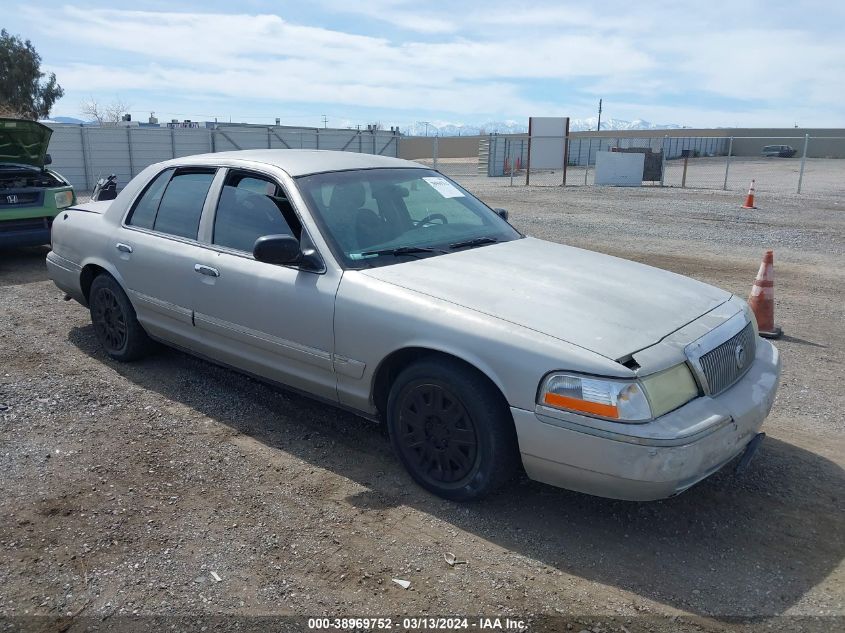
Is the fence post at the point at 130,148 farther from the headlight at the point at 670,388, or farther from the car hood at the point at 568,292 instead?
the headlight at the point at 670,388

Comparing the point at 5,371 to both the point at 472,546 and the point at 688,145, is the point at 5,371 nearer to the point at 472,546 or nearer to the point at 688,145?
the point at 472,546

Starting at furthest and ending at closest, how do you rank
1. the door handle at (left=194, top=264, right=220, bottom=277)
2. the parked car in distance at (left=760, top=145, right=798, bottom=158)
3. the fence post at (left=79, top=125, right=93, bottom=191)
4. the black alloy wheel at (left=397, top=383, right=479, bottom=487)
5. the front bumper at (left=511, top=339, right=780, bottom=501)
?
the parked car in distance at (left=760, top=145, right=798, bottom=158)
the fence post at (left=79, top=125, right=93, bottom=191)
the door handle at (left=194, top=264, right=220, bottom=277)
the black alloy wheel at (left=397, top=383, right=479, bottom=487)
the front bumper at (left=511, top=339, right=780, bottom=501)

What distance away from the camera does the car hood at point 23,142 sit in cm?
909

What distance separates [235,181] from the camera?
4594 mm

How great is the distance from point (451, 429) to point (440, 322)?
0.52 metres

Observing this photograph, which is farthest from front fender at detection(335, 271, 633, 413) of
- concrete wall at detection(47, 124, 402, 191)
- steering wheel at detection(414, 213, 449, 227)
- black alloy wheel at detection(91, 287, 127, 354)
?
concrete wall at detection(47, 124, 402, 191)

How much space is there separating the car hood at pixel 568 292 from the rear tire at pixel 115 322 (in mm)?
2438

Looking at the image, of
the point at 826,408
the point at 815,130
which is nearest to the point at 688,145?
the point at 815,130

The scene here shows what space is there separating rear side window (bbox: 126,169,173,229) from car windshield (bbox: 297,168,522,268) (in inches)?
57.7

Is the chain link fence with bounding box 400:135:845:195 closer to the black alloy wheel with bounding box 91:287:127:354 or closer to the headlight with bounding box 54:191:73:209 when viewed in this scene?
the headlight with bounding box 54:191:73:209

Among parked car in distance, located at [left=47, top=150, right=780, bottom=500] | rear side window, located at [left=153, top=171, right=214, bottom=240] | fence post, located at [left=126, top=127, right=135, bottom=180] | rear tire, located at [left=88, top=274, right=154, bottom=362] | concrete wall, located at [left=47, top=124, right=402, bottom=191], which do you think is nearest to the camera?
parked car in distance, located at [left=47, top=150, right=780, bottom=500]

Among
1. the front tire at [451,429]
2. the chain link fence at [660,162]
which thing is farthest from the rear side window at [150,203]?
the chain link fence at [660,162]

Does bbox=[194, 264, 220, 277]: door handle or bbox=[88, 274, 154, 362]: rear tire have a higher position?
bbox=[194, 264, 220, 277]: door handle

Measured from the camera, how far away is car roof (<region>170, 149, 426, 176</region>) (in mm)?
4422
